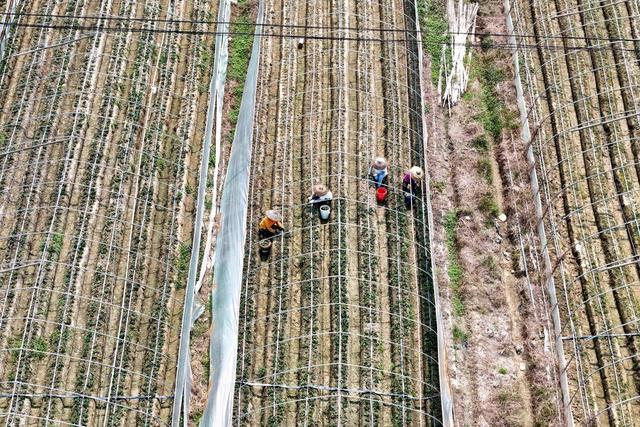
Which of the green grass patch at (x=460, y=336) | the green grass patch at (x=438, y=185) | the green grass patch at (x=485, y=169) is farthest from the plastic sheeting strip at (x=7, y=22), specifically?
the green grass patch at (x=460, y=336)

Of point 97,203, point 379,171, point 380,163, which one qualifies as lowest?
point 97,203

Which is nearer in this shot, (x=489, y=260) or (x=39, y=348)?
(x=39, y=348)

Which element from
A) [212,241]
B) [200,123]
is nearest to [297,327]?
[212,241]

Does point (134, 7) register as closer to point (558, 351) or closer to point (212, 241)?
point (212, 241)

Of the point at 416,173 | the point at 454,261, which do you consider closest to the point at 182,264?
the point at 416,173

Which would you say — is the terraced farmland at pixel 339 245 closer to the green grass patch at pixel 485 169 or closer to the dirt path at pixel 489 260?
the dirt path at pixel 489 260

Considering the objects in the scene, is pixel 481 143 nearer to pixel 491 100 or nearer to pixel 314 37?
pixel 491 100
